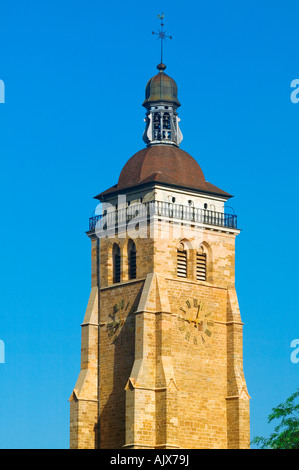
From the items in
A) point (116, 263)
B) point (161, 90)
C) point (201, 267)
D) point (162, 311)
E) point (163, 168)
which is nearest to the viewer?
point (162, 311)

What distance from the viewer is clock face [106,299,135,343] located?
338 feet

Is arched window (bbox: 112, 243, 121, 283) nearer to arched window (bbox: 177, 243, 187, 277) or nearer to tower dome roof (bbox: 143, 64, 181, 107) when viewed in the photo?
arched window (bbox: 177, 243, 187, 277)

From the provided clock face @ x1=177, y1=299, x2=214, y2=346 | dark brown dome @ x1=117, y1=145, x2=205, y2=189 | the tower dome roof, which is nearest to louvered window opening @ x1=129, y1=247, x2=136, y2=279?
clock face @ x1=177, y1=299, x2=214, y2=346

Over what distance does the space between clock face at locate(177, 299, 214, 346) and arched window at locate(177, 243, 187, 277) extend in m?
1.74

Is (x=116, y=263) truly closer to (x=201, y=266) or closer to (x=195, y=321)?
(x=201, y=266)

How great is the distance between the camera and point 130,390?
326 feet

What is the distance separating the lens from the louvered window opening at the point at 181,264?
340 feet

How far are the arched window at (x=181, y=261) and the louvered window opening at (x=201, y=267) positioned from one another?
2.94 feet

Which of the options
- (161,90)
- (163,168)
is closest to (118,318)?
(163,168)

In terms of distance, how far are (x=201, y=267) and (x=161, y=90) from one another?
11289 mm

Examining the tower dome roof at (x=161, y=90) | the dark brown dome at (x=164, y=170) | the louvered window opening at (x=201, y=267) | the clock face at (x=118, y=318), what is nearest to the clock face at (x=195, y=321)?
the louvered window opening at (x=201, y=267)

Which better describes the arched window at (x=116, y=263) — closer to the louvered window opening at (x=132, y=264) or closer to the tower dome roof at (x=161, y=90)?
the louvered window opening at (x=132, y=264)

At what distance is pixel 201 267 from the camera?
104750mm
